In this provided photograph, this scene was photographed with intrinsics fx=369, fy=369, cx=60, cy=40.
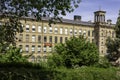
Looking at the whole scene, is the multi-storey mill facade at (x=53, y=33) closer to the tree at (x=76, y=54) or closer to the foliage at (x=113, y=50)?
the foliage at (x=113, y=50)

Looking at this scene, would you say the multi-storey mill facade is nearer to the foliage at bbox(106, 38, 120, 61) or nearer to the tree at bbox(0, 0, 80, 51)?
the foliage at bbox(106, 38, 120, 61)

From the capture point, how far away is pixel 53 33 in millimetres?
110000

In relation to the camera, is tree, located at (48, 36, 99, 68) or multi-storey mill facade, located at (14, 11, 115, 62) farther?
multi-storey mill facade, located at (14, 11, 115, 62)

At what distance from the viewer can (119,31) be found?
6153 cm

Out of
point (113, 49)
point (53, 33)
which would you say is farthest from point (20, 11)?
point (53, 33)

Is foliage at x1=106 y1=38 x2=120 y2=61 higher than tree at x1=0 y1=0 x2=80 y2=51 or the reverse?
the reverse

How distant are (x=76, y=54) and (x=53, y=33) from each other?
57613 mm

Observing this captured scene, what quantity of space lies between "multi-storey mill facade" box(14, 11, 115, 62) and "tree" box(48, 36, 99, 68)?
41363 millimetres

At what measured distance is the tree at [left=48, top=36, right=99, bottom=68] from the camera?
5119 cm

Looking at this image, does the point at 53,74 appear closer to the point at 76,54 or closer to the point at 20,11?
the point at 20,11

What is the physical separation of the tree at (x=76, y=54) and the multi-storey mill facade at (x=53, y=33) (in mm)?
41363

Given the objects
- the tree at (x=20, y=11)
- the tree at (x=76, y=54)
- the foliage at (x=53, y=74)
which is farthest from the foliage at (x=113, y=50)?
the tree at (x=20, y=11)

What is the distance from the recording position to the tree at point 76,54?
168 ft

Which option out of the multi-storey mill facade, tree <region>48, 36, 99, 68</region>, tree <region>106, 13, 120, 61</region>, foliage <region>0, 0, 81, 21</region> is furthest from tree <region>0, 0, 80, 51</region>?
the multi-storey mill facade
